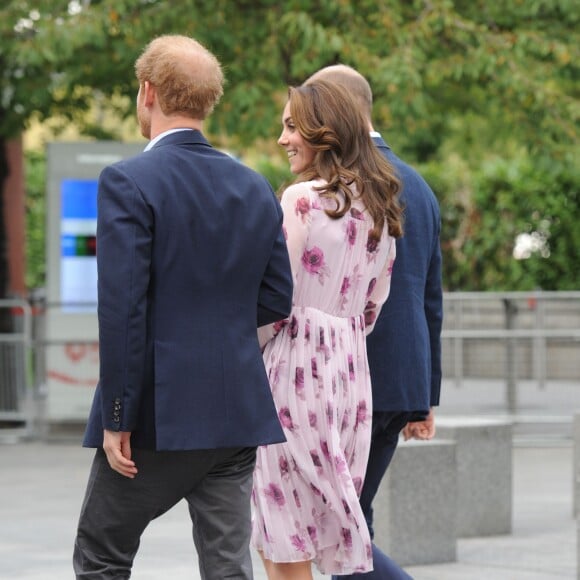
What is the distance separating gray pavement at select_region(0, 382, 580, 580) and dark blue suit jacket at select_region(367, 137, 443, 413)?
172cm

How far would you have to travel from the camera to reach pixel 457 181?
1922 cm

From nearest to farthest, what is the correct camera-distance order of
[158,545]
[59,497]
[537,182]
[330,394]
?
[330,394], [158,545], [59,497], [537,182]

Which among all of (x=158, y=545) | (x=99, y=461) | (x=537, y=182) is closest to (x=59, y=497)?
(x=158, y=545)

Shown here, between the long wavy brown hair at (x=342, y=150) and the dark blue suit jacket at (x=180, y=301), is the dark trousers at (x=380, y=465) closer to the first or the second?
the long wavy brown hair at (x=342, y=150)

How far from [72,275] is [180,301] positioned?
9759 millimetres

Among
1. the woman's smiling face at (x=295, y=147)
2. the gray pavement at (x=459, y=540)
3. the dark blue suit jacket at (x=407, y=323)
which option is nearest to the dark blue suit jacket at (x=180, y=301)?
the woman's smiling face at (x=295, y=147)

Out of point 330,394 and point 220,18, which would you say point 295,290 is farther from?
point 220,18

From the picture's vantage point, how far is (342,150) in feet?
15.4

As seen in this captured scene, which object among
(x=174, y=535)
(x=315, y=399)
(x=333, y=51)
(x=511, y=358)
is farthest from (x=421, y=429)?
(x=511, y=358)

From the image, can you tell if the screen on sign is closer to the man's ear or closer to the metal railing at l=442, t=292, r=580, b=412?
the metal railing at l=442, t=292, r=580, b=412

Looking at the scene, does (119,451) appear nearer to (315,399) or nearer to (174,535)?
(315,399)

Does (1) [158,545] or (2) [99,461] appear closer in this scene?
(2) [99,461]

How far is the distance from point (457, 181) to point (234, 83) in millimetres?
7172

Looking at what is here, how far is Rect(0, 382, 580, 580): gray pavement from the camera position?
703 centimetres
